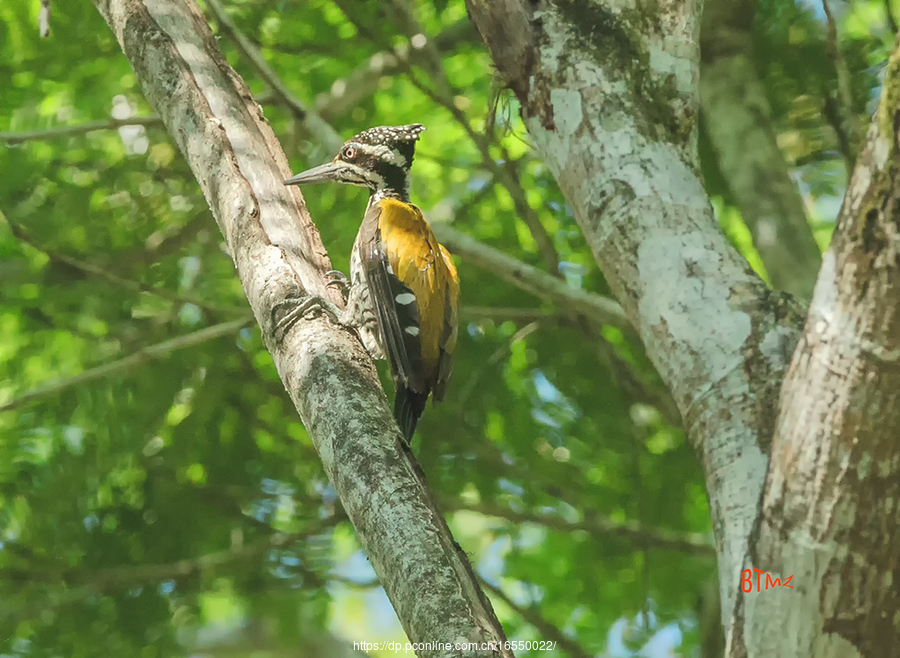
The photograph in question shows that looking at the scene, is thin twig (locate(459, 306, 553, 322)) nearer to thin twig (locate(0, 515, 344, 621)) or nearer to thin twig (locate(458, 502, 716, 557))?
thin twig (locate(458, 502, 716, 557))

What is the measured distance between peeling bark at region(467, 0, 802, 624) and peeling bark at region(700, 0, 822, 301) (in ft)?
5.55

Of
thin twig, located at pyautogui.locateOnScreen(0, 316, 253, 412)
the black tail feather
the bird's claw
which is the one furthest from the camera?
thin twig, located at pyautogui.locateOnScreen(0, 316, 253, 412)

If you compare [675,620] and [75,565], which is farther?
[675,620]

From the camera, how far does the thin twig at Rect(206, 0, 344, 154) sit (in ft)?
12.8

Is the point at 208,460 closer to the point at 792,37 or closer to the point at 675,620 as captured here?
the point at 675,620

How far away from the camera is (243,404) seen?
4.59 meters

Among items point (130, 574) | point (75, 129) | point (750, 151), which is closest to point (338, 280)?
point (75, 129)

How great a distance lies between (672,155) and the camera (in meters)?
2.51

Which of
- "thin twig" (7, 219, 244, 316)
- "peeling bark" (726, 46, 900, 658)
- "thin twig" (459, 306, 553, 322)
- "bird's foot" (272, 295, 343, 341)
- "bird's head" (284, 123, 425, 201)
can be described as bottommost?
"peeling bark" (726, 46, 900, 658)

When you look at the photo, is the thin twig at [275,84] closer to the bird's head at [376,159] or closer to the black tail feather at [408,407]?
the bird's head at [376,159]

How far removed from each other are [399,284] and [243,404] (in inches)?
48.9

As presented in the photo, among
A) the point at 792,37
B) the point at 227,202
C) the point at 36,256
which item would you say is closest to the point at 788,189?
the point at 792,37

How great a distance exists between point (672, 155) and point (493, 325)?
2.41m

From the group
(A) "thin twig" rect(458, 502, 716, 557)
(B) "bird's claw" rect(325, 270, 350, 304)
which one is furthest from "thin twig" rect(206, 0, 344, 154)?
(A) "thin twig" rect(458, 502, 716, 557)
